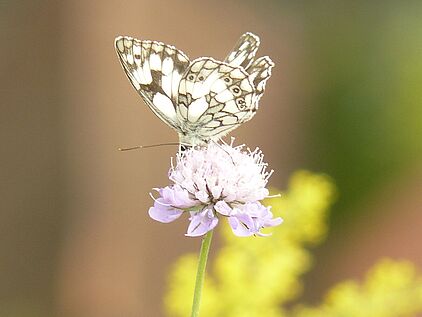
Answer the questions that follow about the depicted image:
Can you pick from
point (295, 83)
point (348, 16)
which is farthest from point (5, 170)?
point (348, 16)

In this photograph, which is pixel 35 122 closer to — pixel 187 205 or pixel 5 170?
pixel 5 170

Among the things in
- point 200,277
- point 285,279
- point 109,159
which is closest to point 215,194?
point 200,277

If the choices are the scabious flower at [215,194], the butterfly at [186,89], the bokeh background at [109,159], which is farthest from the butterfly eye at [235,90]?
the bokeh background at [109,159]

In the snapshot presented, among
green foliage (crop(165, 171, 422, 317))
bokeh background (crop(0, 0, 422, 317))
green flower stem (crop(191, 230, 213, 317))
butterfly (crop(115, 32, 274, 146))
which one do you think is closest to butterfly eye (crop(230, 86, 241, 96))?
butterfly (crop(115, 32, 274, 146))

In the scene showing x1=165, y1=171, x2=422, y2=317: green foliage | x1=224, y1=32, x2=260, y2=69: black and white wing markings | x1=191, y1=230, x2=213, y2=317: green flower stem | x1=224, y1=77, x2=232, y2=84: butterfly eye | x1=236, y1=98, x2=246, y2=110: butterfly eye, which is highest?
x1=224, y1=32, x2=260, y2=69: black and white wing markings

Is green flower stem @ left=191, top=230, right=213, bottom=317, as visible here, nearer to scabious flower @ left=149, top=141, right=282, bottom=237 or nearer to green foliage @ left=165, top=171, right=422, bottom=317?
scabious flower @ left=149, top=141, right=282, bottom=237

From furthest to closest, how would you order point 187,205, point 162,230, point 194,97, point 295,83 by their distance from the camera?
point 295,83 < point 162,230 < point 194,97 < point 187,205
